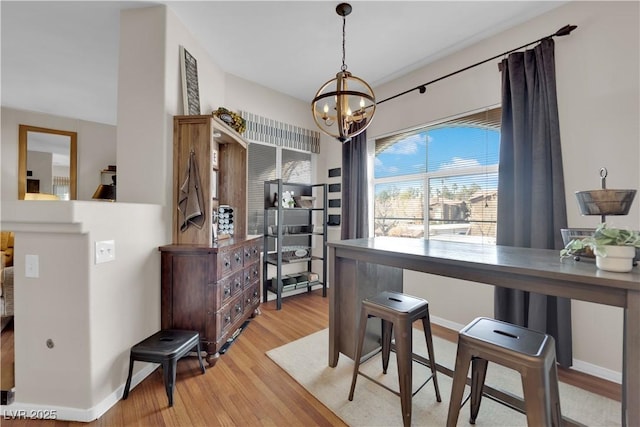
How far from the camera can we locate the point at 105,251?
169cm

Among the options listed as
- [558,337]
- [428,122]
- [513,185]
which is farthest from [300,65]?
[558,337]

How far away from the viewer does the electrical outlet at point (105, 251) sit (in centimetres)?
165

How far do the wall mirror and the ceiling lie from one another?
70 centimetres

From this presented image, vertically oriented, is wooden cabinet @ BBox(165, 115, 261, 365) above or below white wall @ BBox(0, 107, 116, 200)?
below

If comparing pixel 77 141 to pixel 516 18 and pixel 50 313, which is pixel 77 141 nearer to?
pixel 50 313

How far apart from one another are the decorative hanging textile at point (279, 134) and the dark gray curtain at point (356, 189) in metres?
0.72

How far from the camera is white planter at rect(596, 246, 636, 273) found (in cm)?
108

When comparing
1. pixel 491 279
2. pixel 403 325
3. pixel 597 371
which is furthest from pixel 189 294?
pixel 597 371

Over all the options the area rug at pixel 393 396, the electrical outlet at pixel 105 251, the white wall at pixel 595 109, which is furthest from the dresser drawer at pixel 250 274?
the white wall at pixel 595 109

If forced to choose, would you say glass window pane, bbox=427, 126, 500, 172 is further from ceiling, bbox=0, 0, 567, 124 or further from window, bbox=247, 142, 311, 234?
window, bbox=247, 142, 311, 234

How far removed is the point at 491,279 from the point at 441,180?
6.49ft

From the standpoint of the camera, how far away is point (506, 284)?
4.34ft

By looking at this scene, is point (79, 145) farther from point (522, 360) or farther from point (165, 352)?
point (522, 360)

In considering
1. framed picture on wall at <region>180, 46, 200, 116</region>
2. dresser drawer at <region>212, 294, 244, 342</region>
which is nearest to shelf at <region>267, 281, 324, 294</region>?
dresser drawer at <region>212, 294, 244, 342</region>
